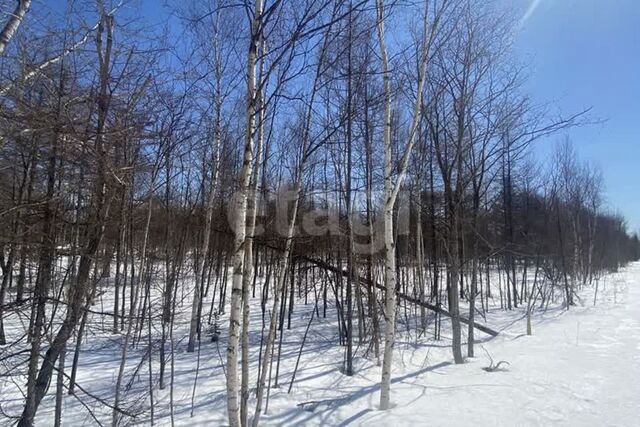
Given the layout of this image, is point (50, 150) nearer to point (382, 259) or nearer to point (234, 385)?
point (234, 385)

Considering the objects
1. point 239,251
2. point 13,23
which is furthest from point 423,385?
point 13,23

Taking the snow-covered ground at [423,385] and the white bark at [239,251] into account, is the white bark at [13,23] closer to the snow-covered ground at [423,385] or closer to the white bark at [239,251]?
the white bark at [239,251]

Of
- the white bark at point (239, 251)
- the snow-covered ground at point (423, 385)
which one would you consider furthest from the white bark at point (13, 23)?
the snow-covered ground at point (423, 385)

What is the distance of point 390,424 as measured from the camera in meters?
4.77

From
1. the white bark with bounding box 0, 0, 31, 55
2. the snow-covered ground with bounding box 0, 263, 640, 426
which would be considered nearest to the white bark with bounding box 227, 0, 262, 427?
the white bark with bounding box 0, 0, 31, 55

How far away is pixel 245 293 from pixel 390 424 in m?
2.68

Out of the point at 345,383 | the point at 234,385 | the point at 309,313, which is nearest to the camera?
the point at 234,385

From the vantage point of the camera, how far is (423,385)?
20.4ft

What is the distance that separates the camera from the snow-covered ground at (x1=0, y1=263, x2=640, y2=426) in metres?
4.98

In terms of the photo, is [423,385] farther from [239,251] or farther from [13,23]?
[13,23]

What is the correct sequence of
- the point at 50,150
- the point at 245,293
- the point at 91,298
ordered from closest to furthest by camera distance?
the point at 245,293 → the point at 50,150 → the point at 91,298

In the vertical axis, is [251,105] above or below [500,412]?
above

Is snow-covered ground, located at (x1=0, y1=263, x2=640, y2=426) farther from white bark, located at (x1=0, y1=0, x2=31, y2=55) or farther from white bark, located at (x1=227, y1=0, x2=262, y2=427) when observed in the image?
white bark, located at (x1=0, y1=0, x2=31, y2=55)

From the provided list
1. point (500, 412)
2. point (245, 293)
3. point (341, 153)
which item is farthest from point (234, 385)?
point (341, 153)
